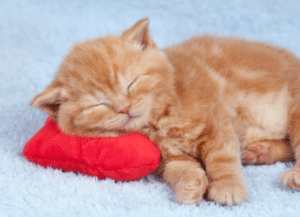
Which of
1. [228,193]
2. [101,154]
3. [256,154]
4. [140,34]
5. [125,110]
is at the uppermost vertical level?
[140,34]

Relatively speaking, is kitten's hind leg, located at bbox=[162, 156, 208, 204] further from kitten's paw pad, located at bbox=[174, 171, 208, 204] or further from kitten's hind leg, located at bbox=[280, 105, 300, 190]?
kitten's hind leg, located at bbox=[280, 105, 300, 190]

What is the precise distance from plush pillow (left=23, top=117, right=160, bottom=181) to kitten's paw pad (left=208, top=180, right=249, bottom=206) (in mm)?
270

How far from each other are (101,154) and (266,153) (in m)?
0.82

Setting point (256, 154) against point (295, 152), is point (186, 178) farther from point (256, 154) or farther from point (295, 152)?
point (295, 152)

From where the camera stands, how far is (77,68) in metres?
1.43

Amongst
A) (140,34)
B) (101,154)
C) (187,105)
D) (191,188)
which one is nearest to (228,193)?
(191,188)

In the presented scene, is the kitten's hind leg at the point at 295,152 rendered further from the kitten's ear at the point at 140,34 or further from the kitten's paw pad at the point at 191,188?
the kitten's ear at the point at 140,34

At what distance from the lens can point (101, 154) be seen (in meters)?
1.40

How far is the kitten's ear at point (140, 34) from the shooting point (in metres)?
1.55

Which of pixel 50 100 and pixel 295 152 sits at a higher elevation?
A: pixel 50 100

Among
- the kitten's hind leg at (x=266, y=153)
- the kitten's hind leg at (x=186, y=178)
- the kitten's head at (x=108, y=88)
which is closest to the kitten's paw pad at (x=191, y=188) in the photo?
the kitten's hind leg at (x=186, y=178)

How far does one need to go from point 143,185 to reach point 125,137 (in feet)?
0.73

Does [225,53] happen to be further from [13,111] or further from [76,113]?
[13,111]

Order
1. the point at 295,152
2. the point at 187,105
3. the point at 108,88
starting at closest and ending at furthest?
the point at 108,88 → the point at 187,105 → the point at 295,152
